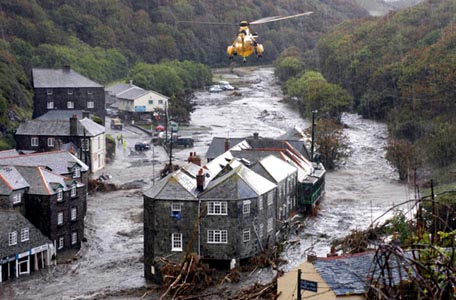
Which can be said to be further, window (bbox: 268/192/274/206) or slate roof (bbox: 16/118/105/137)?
slate roof (bbox: 16/118/105/137)

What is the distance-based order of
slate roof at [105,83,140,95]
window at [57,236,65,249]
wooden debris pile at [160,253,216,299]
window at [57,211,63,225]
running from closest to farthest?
wooden debris pile at [160,253,216,299] → window at [57,211,63,225] → window at [57,236,65,249] → slate roof at [105,83,140,95]

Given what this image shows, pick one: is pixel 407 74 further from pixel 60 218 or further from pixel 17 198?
pixel 17 198

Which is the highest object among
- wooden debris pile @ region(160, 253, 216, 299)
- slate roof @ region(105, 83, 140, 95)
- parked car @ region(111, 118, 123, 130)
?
slate roof @ region(105, 83, 140, 95)

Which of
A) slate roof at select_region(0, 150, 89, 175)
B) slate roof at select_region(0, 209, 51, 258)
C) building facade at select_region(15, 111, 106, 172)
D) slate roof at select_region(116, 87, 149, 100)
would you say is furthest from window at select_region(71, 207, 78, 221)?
slate roof at select_region(116, 87, 149, 100)

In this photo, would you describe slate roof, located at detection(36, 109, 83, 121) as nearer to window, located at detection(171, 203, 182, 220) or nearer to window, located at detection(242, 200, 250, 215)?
window, located at detection(171, 203, 182, 220)

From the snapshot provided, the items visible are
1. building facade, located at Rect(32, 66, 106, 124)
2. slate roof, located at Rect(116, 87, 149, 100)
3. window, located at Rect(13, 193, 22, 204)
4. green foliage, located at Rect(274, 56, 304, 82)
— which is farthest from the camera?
green foliage, located at Rect(274, 56, 304, 82)

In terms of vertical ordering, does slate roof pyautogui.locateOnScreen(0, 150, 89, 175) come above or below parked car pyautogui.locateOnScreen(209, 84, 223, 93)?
above

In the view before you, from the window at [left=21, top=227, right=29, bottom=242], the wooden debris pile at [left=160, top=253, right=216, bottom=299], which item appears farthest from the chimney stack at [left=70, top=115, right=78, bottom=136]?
the wooden debris pile at [left=160, top=253, right=216, bottom=299]
